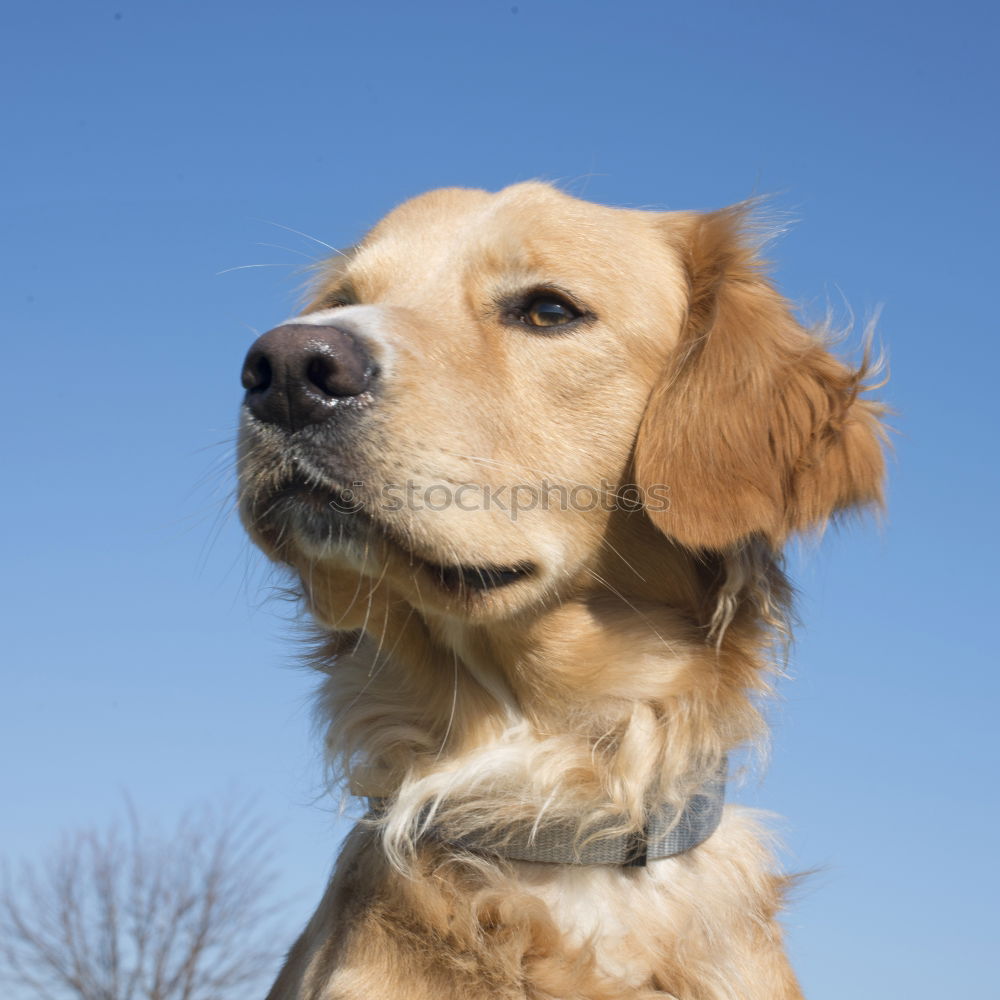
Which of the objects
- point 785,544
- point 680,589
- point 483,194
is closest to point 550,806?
point 680,589

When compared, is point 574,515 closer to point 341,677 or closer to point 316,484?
point 316,484

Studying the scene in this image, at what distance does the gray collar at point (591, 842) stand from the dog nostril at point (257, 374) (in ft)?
4.64

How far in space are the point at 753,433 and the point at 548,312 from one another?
0.76 metres

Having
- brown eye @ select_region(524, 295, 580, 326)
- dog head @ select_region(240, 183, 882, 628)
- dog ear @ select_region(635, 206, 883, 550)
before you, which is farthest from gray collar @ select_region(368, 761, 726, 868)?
brown eye @ select_region(524, 295, 580, 326)

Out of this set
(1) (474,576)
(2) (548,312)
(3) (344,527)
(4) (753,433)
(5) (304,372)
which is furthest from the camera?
(2) (548,312)

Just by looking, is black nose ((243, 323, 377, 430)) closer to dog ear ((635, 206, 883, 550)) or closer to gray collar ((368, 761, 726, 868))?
dog ear ((635, 206, 883, 550))

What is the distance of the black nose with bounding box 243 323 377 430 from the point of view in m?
3.01

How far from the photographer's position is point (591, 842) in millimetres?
3385

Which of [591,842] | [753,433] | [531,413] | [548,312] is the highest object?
[548,312]

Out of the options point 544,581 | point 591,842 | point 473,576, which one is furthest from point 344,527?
point 591,842

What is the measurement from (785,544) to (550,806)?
1.09m

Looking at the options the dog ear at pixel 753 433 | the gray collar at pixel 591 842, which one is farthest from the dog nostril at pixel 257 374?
the gray collar at pixel 591 842

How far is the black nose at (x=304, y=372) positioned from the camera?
301cm

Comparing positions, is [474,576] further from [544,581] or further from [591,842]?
[591,842]
